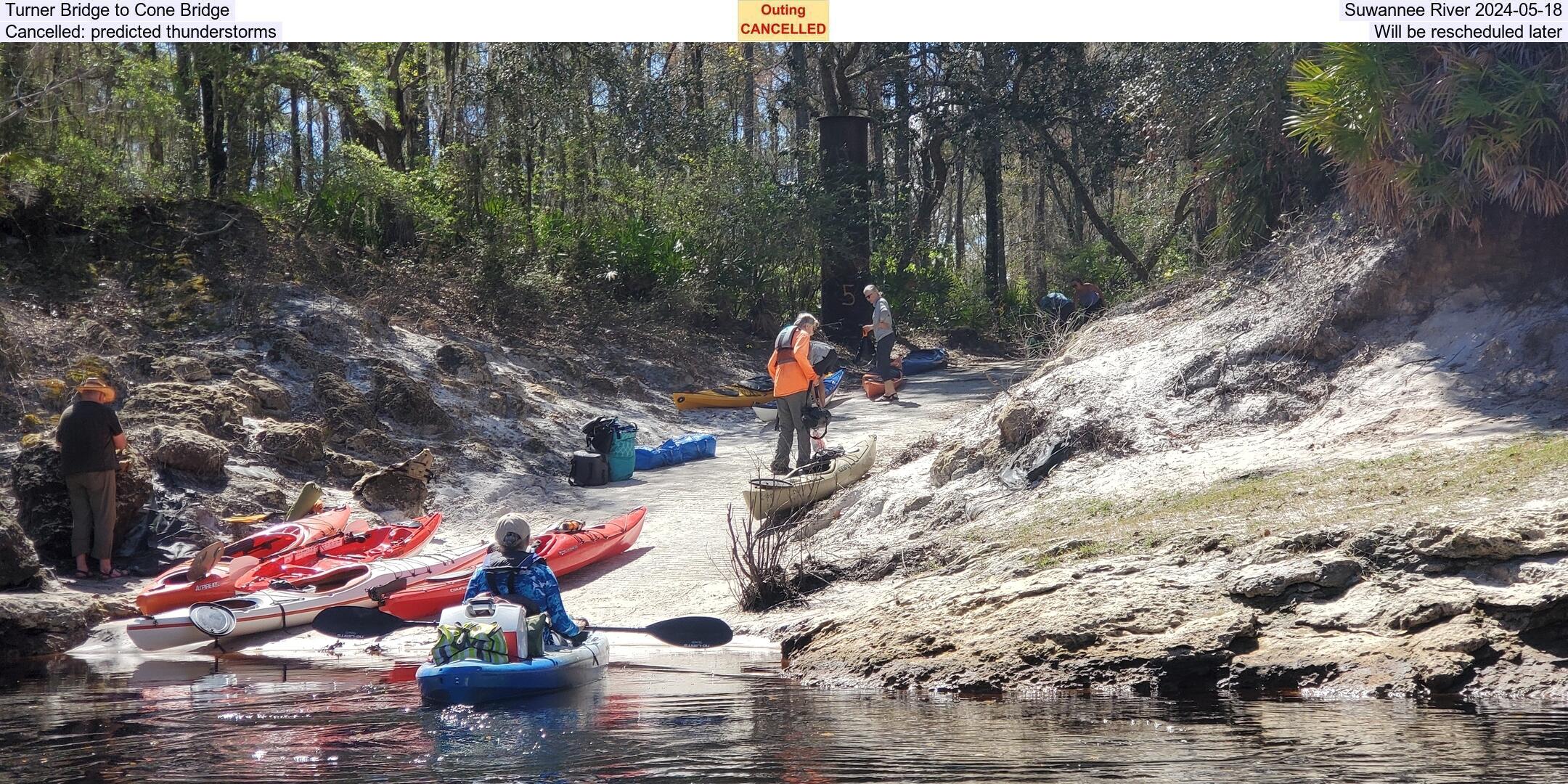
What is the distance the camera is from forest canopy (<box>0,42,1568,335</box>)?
12570 millimetres

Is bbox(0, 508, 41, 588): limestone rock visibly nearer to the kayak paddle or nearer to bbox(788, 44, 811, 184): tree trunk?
the kayak paddle

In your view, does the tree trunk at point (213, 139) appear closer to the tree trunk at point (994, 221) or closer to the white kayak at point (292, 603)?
the white kayak at point (292, 603)

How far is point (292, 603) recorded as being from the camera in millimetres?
11516

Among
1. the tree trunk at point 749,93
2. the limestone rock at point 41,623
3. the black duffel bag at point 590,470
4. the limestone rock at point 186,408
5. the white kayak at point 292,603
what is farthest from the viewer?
the tree trunk at point 749,93

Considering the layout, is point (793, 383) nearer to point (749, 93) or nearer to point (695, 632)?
point (695, 632)

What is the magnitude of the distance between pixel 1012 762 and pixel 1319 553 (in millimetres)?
3550

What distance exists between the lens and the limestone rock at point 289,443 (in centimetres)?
1591

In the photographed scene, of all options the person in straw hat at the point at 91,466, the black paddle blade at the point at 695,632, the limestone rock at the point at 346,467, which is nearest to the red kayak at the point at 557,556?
the black paddle blade at the point at 695,632

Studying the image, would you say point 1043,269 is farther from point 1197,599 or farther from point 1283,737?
point 1283,737

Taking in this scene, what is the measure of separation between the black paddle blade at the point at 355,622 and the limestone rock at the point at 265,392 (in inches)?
293

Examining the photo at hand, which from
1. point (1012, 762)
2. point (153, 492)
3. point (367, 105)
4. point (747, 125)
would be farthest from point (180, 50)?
point (1012, 762)

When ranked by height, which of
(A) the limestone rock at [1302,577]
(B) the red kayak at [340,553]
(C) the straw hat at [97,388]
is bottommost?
(B) the red kayak at [340,553]

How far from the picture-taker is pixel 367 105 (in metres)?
24.1

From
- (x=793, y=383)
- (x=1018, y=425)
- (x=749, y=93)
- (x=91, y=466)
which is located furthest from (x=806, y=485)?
(x=749, y=93)
